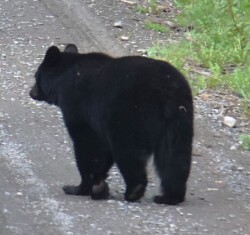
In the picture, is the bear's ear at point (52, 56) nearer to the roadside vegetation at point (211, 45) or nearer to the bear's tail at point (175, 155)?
the bear's tail at point (175, 155)

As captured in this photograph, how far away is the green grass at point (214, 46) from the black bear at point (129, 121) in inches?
123

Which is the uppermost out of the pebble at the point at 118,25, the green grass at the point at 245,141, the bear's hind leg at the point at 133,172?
the bear's hind leg at the point at 133,172

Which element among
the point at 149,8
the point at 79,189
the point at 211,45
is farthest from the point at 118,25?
the point at 79,189

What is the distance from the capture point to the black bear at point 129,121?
667cm

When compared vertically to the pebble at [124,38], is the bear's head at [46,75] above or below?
above

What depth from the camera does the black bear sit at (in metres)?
6.67

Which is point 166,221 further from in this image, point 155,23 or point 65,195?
point 155,23

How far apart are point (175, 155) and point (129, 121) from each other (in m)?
0.41

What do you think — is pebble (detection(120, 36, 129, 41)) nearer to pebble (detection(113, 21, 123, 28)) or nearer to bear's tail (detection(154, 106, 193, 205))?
pebble (detection(113, 21, 123, 28))

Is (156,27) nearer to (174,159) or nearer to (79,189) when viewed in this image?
(79,189)

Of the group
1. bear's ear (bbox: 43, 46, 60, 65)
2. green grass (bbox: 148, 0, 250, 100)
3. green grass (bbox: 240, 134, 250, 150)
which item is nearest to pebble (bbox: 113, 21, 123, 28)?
green grass (bbox: 148, 0, 250, 100)

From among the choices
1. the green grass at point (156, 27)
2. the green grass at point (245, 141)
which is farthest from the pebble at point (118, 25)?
the green grass at point (245, 141)

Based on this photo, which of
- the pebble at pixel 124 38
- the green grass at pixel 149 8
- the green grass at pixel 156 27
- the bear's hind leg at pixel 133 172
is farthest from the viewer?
the green grass at pixel 149 8

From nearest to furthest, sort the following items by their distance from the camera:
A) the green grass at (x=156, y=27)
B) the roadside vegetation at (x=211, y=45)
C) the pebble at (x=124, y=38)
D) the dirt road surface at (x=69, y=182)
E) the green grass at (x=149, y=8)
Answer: the dirt road surface at (x=69, y=182) → the roadside vegetation at (x=211, y=45) → the pebble at (x=124, y=38) → the green grass at (x=156, y=27) → the green grass at (x=149, y=8)
